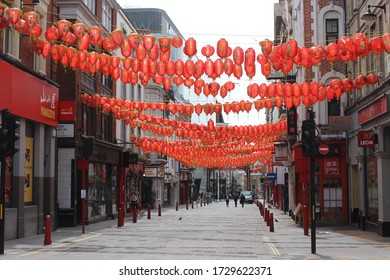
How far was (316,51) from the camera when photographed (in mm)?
17266

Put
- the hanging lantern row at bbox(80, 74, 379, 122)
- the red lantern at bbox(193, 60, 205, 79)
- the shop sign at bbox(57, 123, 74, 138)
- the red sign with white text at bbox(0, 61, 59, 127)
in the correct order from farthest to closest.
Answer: the shop sign at bbox(57, 123, 74, 138)
the hanging lantern row at bbox(80, 74, 379, 122)
the red sign with white text at bbox(0, 61, 59, 127)
the red lantern at bbox(193, 60, 205, 79)

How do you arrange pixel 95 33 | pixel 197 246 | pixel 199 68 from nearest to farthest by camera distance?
pixel 95 33, pixel 199 68, pixel 197 246

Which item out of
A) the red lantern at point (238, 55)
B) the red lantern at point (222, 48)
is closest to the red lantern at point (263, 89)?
the red lantern at point (238, 55)

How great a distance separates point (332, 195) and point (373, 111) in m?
7.48

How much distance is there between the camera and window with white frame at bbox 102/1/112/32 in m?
35.2

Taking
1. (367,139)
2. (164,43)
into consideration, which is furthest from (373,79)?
(164,43)

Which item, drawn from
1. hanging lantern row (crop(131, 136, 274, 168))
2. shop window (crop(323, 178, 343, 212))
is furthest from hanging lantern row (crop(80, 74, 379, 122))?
hanging lantern row (crop(131, 136, 274, 168))

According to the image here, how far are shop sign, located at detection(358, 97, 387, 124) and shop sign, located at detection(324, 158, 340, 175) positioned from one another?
4.08 m

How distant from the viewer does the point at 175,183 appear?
236 feet

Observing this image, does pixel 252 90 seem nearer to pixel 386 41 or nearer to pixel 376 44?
pixel 376 44

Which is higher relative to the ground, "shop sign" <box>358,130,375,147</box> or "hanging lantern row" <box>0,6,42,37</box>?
"hanging lantern row" <box>0,6,42,37</box>

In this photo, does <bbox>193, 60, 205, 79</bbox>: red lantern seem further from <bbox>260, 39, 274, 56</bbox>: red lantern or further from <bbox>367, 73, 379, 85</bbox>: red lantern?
<bbox>367, 73, 379, 85</bbox>: red lantern

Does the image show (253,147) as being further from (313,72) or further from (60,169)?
(60,169)

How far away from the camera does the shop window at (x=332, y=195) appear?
29.5 m
